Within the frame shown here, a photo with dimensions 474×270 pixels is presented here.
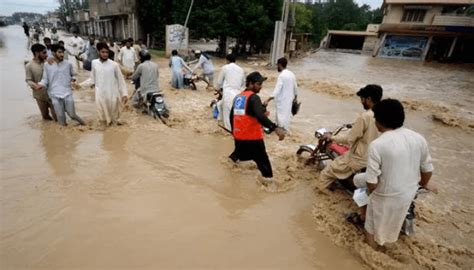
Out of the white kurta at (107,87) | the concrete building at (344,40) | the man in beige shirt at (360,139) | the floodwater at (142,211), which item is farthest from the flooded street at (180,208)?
the concrete building at (344,40)

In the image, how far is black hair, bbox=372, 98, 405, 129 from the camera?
254 centimetres

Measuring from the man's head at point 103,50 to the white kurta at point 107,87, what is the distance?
0.10 meters

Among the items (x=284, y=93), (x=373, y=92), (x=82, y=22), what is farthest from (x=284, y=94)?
(x=82, y=22)

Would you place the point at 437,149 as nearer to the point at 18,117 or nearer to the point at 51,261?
the point at 51,261

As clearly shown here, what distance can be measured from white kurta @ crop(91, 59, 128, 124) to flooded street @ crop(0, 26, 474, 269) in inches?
17.3

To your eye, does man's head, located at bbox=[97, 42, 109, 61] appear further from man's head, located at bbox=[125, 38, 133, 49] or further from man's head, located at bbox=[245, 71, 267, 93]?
man's head, located at bbox=[125, 38, 133, 49]

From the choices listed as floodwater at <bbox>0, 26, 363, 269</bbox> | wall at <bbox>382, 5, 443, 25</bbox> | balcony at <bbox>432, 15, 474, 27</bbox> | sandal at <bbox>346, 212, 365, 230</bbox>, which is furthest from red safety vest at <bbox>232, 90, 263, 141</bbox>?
wall at <bbox>382, 5, 443, 25</bbox>

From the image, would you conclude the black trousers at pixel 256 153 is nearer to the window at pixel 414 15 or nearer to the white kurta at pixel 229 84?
the white kurta at pixel 229 84

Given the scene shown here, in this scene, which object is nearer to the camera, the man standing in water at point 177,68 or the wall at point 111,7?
the man standing in water at point 177,68

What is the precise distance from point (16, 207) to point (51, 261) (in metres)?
1.22

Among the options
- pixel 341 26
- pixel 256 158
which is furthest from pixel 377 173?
pixel 341 26

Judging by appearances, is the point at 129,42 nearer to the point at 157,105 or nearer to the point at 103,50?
the point at 157,105

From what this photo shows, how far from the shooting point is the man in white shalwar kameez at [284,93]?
5980 mm

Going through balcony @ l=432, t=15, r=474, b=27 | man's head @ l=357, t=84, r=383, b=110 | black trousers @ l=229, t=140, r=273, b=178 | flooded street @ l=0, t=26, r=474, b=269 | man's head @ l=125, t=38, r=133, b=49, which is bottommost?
flooded street @ l=0, t=26, r=474, b=269
